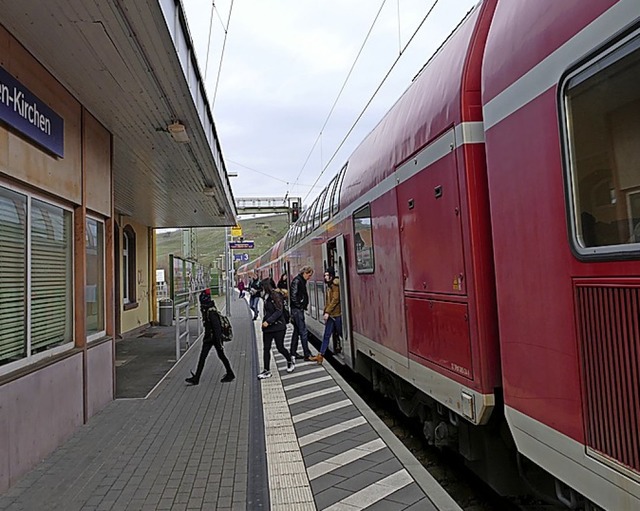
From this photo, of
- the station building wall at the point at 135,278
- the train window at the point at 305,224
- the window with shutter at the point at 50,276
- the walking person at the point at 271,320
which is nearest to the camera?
the window with shutter at the point at 50,276

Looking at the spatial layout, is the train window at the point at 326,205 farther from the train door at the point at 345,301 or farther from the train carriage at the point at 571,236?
the train carriage at the point at 571,236

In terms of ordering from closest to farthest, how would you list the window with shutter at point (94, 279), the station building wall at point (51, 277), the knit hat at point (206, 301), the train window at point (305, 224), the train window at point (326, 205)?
the station building wall at point (51, 277)
the window with shutter at point (94, 279)
the knit hat at point (206, 301)
the train window at point (326, 205)
the train window at point (305, 224)

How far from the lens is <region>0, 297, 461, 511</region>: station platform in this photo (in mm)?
4355

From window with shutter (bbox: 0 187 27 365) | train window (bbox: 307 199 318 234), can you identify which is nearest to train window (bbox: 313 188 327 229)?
train window (bbox: 307 199 318 234)

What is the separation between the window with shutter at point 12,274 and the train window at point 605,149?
4579mm

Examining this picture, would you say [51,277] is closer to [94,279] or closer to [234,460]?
[94,279]

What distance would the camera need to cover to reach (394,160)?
5.38 m

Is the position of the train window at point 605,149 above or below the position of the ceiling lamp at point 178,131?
below

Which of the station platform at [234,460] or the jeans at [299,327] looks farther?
the jeans at [299,327]

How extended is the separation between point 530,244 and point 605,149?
646mm

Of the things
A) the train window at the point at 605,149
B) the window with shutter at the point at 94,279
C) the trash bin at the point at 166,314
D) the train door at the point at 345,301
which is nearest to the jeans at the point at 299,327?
the train door at the point at 345,301

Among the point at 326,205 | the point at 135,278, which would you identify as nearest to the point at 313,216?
the point at 326,205

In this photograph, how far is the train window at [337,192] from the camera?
9.12 m

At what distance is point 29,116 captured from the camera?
5273 mm
